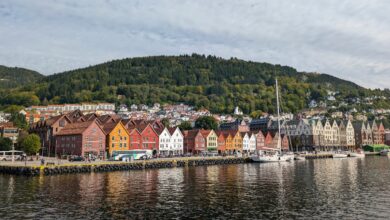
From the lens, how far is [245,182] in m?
54.0

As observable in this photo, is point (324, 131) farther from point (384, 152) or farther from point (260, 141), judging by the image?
point (260, 141)

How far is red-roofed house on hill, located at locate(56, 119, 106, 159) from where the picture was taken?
3663 inches

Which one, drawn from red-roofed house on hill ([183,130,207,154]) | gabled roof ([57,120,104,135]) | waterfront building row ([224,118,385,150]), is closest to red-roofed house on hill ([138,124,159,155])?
red-roofed house on hill ([183,130,207,154])

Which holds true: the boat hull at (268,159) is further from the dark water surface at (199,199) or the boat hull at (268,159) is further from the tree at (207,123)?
the tree at (207,123)

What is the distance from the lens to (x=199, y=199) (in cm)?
3934

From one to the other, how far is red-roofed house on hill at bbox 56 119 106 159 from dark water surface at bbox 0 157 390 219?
121 feet

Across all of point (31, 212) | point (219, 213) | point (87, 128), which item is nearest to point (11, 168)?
point (87, 128)

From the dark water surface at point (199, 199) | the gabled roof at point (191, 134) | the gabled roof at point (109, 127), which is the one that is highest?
the gabled roof at point (109, 127)

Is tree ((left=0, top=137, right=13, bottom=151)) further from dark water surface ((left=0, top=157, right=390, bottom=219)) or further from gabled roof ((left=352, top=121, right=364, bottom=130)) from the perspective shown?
gabled roof ((left=352, top=121, right=364, bottom=130))

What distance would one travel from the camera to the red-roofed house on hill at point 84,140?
93037 mm

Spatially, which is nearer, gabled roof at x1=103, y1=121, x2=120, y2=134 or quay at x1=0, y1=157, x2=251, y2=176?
quay at x1=0, y1=157, x2=251, y2=176

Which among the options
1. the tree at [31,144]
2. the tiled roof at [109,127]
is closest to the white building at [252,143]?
the tiled roof at [109,127]

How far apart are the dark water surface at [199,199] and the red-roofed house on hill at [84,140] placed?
121ft

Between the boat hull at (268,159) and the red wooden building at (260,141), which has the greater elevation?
the red wooden building at (260,141)
